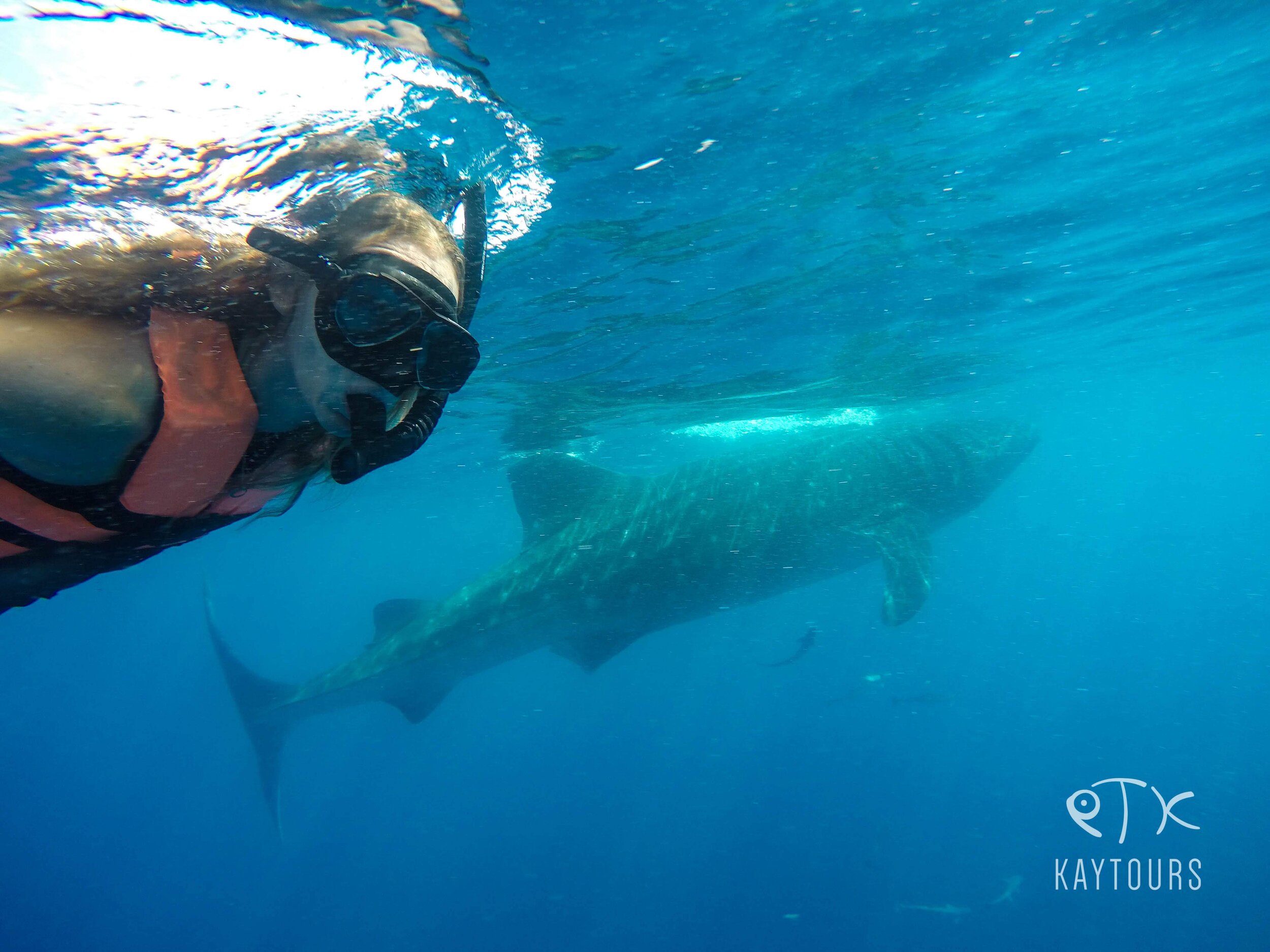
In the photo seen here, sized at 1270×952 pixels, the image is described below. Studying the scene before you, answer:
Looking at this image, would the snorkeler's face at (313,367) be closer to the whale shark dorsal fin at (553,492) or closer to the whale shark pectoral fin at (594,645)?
the whale shark pectoral fin at (594,645)

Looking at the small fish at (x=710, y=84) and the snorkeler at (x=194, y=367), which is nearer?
the snorkeler at (x=194, y=367)

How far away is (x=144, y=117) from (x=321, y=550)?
230ft

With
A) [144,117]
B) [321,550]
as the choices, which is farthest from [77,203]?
[321,550]

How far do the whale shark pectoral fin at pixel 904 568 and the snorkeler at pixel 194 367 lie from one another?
10214 mm

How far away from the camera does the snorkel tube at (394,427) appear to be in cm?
178

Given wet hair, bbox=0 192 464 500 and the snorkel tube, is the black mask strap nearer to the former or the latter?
wet hair, bbox=0 192 464 500

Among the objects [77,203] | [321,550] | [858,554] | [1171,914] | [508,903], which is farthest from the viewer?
[321,550]

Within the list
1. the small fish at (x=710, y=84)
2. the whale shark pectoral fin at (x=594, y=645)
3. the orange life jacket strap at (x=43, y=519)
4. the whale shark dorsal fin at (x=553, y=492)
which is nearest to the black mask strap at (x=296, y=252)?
the orange life jacket strap at (x=43, y=519)

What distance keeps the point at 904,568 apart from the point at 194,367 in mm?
12041

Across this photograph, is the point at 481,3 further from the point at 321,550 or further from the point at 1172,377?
the point at 321,550

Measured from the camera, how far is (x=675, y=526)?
11.6 metres

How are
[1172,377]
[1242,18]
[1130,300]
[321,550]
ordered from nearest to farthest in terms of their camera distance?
[1242,18] → [1130,300] → [1172,377] → [321,550]

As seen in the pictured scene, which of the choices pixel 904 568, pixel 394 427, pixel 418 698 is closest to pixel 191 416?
pixel 394 427

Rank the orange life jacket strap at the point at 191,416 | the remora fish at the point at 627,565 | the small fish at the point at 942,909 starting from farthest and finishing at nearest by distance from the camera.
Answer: the small fish at the point at 942,909
the remora fish at the point at 627,565
the orange life jacket strap at the point at 191,416
